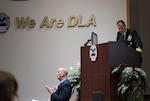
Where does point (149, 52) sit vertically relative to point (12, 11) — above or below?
below

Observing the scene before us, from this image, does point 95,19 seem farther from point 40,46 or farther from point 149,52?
point 149,52

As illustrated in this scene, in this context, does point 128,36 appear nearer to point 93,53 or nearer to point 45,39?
point 93,53

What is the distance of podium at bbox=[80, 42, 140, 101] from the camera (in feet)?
14.9

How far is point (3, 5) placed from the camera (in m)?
6.73

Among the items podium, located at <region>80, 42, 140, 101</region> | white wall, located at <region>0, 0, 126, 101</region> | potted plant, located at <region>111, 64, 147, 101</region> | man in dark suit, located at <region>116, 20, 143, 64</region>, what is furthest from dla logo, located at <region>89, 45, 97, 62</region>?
white wall, located at <region>0, 0, 126, 101</region>

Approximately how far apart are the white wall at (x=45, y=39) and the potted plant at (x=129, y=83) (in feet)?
6.41

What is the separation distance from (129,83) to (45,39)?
2595 mm

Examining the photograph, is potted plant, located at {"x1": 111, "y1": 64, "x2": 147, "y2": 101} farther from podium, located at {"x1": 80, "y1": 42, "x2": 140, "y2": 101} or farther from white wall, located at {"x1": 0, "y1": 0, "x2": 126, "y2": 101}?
white wall, located at {"x1": 0, "y1": 0, "x2": 126, "y2": 101}

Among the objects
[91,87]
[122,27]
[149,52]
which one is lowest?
[91,87]

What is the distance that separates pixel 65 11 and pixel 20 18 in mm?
1008

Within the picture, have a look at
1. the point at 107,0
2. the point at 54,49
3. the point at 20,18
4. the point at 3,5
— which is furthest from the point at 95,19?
the point at 3,5

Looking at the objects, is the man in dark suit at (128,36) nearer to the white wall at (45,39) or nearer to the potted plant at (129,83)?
the potted plant at (129,83)

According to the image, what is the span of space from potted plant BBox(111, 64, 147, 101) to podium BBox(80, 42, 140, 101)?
95 mm

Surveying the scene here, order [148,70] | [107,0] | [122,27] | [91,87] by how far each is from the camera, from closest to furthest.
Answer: [91,87] < [122,27] < [107,0] < [148,70]
